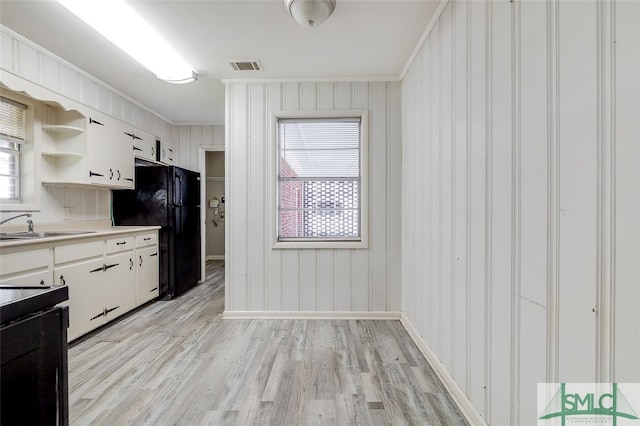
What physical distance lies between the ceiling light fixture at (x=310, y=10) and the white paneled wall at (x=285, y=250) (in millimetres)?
1031

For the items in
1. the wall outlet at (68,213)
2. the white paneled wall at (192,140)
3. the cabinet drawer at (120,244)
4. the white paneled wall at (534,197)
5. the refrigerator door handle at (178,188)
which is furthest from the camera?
the white paneled wall at (192,140)

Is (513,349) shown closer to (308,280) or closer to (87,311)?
(308,280)

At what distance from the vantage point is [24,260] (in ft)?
6.12

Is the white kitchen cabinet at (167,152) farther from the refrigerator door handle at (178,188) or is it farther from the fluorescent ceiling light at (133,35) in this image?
the fluorescent ceiling light at (133,35)

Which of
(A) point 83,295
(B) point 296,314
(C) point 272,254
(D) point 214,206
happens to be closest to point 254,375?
(B) point 296,314

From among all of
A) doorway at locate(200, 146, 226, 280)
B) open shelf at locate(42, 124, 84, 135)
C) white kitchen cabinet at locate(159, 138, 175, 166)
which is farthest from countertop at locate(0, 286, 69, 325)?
doorway at locate(200, 146, 226, 280)

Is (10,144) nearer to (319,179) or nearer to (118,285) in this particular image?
(118,285)

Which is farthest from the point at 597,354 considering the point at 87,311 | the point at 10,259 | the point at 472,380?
the point at 87,311

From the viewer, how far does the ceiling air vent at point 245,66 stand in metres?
2.49

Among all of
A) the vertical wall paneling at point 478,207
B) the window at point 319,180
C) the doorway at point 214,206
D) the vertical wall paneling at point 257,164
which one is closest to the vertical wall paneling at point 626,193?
the vertical wall paneling at point 478,207

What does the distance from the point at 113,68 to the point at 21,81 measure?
0.69 metres

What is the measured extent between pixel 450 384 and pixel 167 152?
4443 millimetres

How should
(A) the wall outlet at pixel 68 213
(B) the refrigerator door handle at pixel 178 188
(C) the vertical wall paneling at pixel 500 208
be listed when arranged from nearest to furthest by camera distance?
(C) the vertical wall paneling at pixel 500 208
(A) the wall outlet at pixel 68 213
(B) the refrigerator door handle at pixel 178 188

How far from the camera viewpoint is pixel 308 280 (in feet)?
9.34
